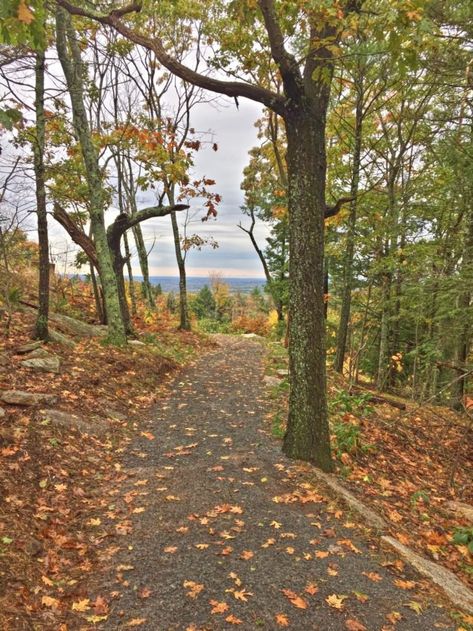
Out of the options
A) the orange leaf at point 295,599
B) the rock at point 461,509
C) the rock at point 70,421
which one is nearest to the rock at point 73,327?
the rock at point 70,421

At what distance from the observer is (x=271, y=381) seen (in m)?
10.7

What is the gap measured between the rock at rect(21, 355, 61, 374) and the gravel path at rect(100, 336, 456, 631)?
231cm

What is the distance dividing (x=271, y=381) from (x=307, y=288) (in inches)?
228

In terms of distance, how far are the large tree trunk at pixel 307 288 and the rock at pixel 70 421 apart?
3019 mm

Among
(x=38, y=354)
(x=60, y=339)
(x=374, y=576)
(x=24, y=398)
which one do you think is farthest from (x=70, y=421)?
(x=374, y=576)

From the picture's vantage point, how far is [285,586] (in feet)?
11.1

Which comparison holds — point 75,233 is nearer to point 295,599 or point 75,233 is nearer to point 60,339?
point 60,339

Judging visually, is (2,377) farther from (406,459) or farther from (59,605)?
(406,459)

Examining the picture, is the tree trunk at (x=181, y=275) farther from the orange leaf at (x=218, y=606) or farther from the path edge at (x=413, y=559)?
the orange leaf at (x=218, y=606)

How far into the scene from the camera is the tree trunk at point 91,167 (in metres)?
8.84

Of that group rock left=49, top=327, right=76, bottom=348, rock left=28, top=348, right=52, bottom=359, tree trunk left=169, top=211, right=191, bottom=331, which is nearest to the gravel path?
rock left=28, top=348, right=52, bottom=359

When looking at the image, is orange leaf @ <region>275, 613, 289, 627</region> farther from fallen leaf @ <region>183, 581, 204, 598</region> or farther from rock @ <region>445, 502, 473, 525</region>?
rock @ <region>445, 502, 473, 525</region>

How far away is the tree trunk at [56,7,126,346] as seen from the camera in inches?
348

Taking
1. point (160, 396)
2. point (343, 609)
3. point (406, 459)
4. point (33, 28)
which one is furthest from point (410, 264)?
point (33, 28)
